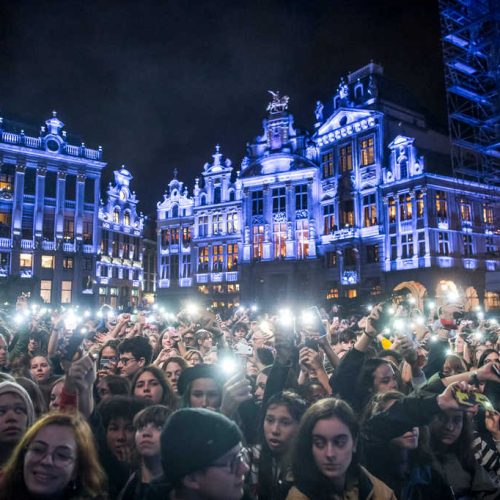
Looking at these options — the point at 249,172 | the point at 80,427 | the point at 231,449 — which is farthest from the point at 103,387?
the point at 249,172

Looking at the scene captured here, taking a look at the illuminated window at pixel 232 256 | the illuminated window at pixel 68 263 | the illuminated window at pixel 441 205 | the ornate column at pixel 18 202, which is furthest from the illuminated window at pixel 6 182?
the illuminated window at pixel 441 205

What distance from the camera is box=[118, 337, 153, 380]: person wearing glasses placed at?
6484 mm

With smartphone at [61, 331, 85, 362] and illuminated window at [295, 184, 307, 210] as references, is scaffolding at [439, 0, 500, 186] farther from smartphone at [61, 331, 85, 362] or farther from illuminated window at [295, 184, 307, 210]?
smartphone at [61, 331, 85, 362]

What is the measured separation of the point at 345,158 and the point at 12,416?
3804 cm

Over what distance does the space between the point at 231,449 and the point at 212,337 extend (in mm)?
7313

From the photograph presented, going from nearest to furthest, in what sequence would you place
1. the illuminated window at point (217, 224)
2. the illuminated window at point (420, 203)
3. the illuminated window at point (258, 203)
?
1. the illuminated window at point (420, 203)
2. the illuminated window at point (258, 203)
3. the illuminated window at point (217, 224)

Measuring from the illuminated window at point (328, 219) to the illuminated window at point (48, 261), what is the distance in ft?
81.1

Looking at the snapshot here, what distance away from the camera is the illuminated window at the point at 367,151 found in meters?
37.4

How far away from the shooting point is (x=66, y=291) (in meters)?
43.4

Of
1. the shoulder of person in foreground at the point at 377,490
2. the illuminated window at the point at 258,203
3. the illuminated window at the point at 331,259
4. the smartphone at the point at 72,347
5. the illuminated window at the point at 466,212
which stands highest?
the illuminated window at the point at 258,203

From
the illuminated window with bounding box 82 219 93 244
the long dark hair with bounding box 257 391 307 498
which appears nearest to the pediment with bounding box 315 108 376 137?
the illuminated window with bounding box 82 219 93 244

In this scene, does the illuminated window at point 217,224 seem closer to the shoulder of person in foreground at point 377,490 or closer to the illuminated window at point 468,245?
the illuminated window at point 468,245

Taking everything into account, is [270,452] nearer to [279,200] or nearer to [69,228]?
[279,200]

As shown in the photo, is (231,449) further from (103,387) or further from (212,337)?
(212,337)
